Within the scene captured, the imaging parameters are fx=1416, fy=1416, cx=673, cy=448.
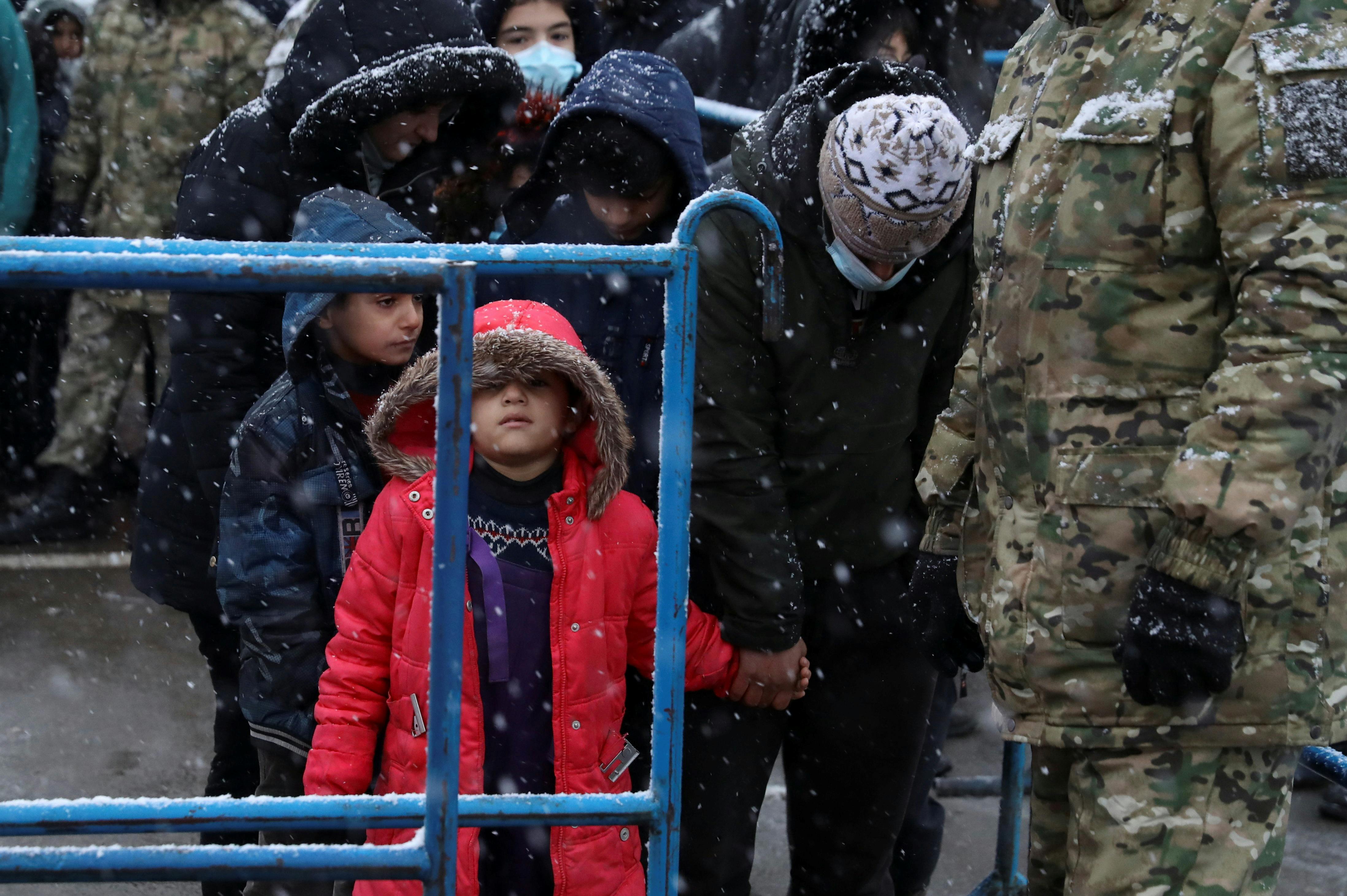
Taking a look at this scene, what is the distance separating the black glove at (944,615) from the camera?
239 cm

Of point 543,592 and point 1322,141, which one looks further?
point 543,592

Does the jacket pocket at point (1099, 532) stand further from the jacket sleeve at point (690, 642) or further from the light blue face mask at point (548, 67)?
the light blue face mask at point (548, 67)

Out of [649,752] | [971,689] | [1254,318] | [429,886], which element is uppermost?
[1254,318]

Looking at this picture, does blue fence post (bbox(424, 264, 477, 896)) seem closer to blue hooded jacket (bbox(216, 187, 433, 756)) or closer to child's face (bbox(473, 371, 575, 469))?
child's face (bbox(473, 371, 575, 469))

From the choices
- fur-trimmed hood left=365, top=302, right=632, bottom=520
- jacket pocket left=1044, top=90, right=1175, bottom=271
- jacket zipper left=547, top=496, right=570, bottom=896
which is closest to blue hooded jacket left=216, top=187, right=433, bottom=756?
fur-trimmed hood left=365, top=302, right=632, bottom=520

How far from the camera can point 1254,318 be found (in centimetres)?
178

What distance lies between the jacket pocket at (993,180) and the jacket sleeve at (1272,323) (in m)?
0.36

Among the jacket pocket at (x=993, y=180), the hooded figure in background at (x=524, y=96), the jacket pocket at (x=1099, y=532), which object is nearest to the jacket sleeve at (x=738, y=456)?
the jacket pocket at (x=993, y=180)

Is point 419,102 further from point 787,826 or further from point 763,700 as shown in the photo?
point 787,826

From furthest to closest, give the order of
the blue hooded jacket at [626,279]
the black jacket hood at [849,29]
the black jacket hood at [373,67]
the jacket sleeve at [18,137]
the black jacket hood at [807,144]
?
1. the jacket sleeve at [18,137]
2. the black jacket hood at [849,29]
3. the black jacket hood at [373,67]
4. the blue hooded jacket at [626,279]
5. the black jacket hood at [807,144]

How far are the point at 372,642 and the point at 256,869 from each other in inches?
26.2

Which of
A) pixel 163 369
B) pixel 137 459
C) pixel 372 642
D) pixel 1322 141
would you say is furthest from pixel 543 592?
pixel 137 459

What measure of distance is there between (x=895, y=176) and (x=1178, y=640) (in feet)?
3.24

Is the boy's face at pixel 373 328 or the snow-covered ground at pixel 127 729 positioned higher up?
the boy's face at pixel 373 328
